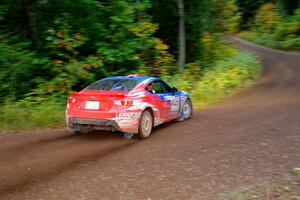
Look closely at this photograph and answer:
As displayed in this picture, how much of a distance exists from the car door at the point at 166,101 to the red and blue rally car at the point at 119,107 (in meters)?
0.02

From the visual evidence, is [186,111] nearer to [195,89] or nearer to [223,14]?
[195,89]

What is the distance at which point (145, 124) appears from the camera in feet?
27.6

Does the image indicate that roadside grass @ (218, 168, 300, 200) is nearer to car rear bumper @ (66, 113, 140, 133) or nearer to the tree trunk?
car rear bumper @ (66, 113, 140, 133)

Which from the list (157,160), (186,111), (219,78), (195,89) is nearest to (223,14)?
(219,78)

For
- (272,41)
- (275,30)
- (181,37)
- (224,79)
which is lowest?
(224,79)

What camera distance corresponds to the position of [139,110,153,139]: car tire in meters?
8.21

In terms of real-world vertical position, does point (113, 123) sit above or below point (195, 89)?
below

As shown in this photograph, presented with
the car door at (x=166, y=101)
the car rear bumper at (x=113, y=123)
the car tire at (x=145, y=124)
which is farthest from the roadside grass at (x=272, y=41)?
the car rear bumper at (x=113, y=123)

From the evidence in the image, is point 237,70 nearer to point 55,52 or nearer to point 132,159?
point 55,52

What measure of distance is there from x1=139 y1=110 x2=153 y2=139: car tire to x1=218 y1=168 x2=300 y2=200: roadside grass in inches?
134

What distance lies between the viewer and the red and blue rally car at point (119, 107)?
7871 millimetres

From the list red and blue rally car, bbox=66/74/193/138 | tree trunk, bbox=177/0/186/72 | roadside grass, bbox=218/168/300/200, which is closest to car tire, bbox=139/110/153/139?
red and blue rally car, bbox=66/74/193/138

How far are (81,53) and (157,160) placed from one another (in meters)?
9.75

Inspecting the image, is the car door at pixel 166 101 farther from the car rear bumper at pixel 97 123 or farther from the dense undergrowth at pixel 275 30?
the dense undergrowth at pixel 275 30
